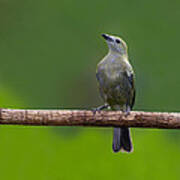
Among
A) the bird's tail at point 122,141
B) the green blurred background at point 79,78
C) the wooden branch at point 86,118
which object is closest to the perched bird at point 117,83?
the bird's tail at point 122,141

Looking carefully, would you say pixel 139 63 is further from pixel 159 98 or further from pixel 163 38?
pixel 163 38

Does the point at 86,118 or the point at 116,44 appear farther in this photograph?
the point at 116,44

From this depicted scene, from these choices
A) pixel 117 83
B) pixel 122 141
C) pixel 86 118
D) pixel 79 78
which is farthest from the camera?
pixel 79 78

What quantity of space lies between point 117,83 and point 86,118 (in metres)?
0.86

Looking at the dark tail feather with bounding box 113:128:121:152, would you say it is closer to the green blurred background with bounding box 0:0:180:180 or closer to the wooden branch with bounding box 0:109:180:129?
the wooden branch with bounding box 0:109:180:129

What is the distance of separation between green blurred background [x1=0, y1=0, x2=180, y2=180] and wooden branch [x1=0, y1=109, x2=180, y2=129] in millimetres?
2460

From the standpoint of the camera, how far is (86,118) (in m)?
4.44

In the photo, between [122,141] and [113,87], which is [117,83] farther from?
[122,141]

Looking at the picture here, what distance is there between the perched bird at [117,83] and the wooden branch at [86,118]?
63 cm

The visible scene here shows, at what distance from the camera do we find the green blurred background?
23.5 feet

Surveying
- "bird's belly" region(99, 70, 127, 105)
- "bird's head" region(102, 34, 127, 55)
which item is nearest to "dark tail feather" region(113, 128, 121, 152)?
"bird's belly" region(99, 70, 127, 105)

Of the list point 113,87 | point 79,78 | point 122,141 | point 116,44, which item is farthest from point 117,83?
point 79,78

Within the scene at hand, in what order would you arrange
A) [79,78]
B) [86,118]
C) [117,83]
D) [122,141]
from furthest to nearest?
[79,78]
[122,141]
[117,83]
[86,118]

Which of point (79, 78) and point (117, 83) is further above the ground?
point (79, 78)
